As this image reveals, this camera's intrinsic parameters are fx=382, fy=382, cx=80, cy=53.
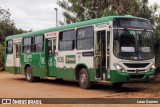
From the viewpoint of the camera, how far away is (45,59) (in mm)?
20656

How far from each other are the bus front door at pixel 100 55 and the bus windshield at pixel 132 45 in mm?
793

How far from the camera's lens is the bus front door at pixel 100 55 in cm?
1583

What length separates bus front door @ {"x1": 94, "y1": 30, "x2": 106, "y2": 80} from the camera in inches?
623

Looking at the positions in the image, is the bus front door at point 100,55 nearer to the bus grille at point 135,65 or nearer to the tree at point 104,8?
the bus grille at point 135,65

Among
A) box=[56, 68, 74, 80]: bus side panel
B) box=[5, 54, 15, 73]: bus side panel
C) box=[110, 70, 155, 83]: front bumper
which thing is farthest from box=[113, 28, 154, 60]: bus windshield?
box=[5, 54, 15, 73]: bus side panel

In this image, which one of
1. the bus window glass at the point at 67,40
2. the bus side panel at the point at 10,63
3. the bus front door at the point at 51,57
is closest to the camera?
the bus window glass at the point at 67,40

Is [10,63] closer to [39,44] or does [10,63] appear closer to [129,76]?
[39,44]

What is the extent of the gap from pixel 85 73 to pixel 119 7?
7.72 meters

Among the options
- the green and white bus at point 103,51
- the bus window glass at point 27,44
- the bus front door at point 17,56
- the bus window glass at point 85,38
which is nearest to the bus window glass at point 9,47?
the bus front door at point 17,56

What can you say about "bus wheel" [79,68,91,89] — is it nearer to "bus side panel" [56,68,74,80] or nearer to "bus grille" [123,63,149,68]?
"bus side panel" [56,68,74,80]

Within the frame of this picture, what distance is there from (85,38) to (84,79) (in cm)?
182

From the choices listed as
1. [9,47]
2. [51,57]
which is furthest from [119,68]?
[9,47]

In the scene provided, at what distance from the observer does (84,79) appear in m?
17.0

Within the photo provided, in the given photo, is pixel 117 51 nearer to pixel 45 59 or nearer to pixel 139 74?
pixel 139 74
